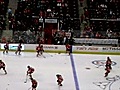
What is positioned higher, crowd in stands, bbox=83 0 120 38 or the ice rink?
crowd in stands, bbox=83 0 120 38

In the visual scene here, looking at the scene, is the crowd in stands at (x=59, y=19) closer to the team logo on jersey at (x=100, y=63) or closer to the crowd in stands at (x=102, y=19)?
the crowd in stands at (x=102, y=19)

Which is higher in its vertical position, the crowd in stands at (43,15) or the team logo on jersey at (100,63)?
the crowd in stands at (43,15)

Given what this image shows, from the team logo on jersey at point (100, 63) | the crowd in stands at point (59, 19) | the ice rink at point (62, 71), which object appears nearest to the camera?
the ice rink at point (62, 71)

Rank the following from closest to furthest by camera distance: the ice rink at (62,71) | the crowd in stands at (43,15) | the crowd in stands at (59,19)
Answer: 1. the ice rink at (62,71)
2. the crowd in stands at (59,19)
3. the crowd in stands at (43,15)

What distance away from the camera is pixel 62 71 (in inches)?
460

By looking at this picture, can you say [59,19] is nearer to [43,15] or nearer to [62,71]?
[43,15]

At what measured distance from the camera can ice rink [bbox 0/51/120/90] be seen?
1010cm

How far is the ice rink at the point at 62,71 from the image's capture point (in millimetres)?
10102

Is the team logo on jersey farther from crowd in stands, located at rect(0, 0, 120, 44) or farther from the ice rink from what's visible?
crowd in stands, located at rect(0, 0, 120, 44)

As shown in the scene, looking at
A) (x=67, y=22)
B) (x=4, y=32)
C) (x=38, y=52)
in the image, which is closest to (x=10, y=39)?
(x=4, y=32)

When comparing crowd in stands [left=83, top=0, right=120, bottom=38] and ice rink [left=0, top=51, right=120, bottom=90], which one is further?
crowd in stands [left=83, top=0, right=120, bottom=38]

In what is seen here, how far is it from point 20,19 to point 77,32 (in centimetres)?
292

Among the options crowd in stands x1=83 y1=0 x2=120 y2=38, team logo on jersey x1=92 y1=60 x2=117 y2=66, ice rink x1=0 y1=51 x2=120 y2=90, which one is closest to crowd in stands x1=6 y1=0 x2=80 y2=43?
crowd in stands x1=83 y1=0 x2=120 y2=38

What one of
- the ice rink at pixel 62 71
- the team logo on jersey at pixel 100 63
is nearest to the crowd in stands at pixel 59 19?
the ice rink at pixel 62 71
